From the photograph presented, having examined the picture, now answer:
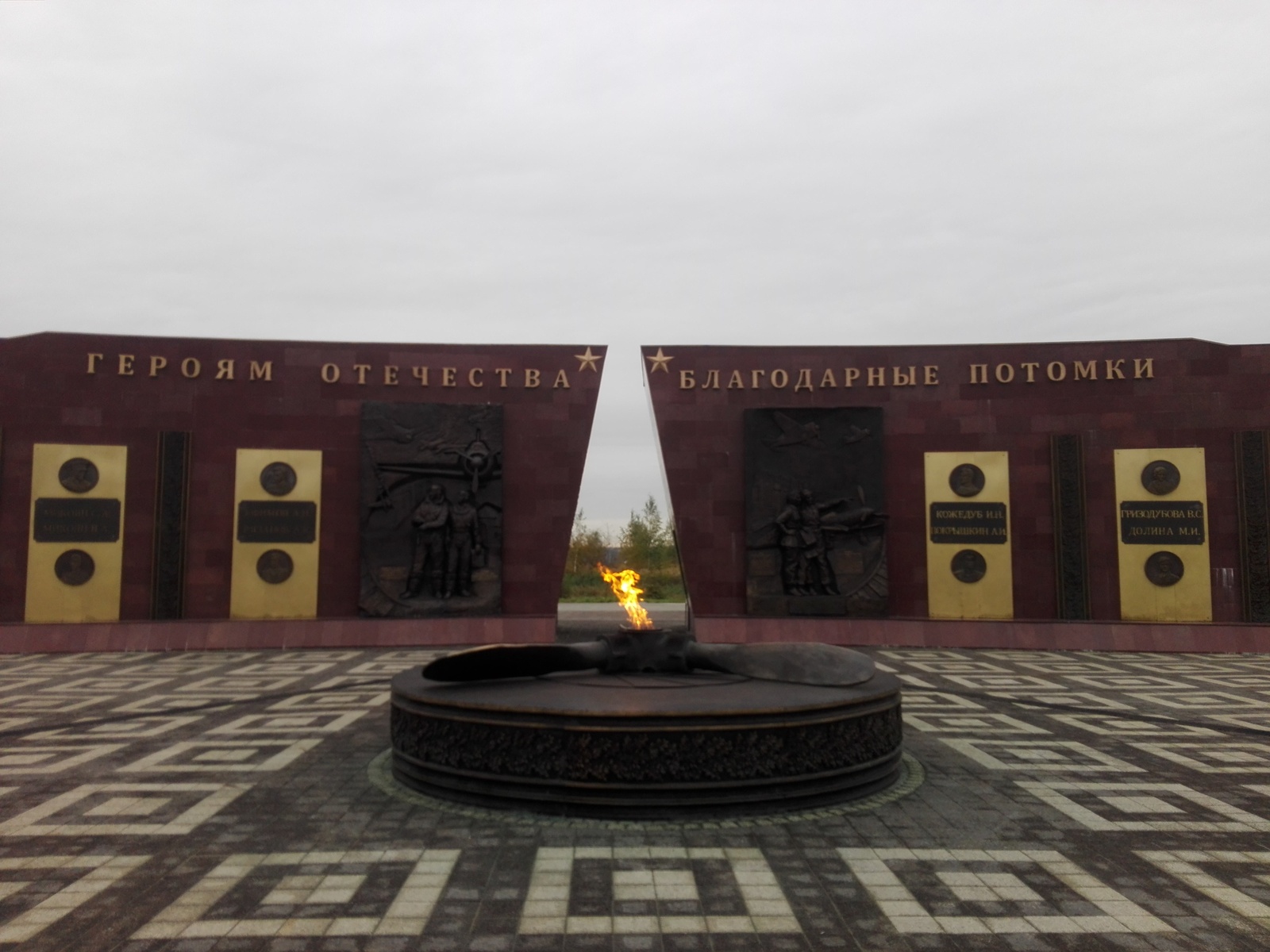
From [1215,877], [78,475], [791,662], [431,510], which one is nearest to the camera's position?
[1215,877]

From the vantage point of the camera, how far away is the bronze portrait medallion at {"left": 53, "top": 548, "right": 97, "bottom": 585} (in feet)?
48.3

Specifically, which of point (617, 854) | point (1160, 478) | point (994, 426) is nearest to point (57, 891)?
point (617, 854)

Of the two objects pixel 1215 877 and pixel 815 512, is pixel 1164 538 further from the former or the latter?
pixel 1215 877

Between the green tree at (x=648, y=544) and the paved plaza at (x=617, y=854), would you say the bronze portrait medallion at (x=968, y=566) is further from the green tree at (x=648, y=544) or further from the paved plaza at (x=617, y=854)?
the green tree at (x=648, y=544)

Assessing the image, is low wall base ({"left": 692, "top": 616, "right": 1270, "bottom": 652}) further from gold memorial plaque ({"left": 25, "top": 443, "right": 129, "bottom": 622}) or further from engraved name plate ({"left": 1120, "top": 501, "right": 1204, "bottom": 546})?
gold memorial plaque ({"left": 25, "top": 443, "right": 129, "bottom": 622})

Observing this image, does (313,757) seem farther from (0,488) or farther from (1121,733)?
(0,488)

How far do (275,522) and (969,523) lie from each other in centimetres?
1293

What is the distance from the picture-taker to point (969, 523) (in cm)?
1568

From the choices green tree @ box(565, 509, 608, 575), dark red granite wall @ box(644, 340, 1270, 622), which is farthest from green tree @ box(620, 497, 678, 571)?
dark red granite wall @ box(644, 340, 1270, 622)

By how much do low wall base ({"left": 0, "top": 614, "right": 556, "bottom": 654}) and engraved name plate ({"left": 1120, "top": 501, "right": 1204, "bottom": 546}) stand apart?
10760mm

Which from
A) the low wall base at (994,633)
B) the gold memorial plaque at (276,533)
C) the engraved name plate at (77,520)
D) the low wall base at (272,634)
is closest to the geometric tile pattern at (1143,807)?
the low wall base at (994,633)

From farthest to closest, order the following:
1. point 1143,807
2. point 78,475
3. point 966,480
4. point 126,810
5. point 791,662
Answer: point 966,480, point 78,475, point 791,662, point 1143,807, point 126,810

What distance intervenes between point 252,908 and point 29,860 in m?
1.78

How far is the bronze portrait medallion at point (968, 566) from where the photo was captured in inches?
613
